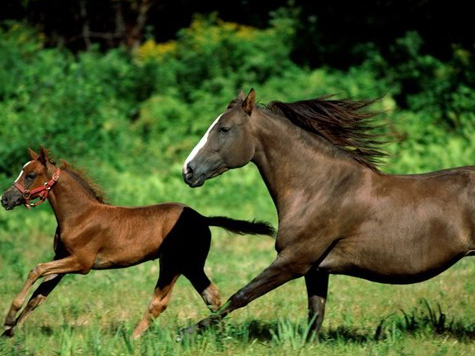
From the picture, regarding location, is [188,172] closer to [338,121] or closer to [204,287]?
[338,121]

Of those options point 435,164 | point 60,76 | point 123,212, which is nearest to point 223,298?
point 123,212

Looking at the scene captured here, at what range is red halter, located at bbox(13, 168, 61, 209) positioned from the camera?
278 inches

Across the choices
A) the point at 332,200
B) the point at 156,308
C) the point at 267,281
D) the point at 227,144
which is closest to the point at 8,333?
the point at 156,308

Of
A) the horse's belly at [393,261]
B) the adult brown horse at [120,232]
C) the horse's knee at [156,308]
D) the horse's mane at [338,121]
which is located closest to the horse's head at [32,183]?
the adult brown horse at [120,232]

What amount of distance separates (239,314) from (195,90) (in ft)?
34.4

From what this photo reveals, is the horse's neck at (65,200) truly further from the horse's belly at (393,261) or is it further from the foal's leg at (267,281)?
the horse's belly at (393,261)

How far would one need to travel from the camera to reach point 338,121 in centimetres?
643

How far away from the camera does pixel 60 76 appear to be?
51.4 feet

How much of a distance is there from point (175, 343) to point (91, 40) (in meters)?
16.3

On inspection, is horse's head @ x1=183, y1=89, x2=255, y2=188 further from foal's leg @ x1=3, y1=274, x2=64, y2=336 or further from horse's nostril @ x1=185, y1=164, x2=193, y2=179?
foal's leg @ x1=3, y1=274, x2=64, y2=336

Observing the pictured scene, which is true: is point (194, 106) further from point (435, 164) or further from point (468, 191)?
point (468, 191)

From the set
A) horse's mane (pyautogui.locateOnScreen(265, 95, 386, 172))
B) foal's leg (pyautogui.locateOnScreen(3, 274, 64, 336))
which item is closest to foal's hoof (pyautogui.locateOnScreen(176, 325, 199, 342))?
foal's leg (pyautogui.locateOnScreen(3, 274, 64, 336))

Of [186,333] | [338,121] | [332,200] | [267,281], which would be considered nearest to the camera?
[186,333]

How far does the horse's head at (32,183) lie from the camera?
23.2 feet
